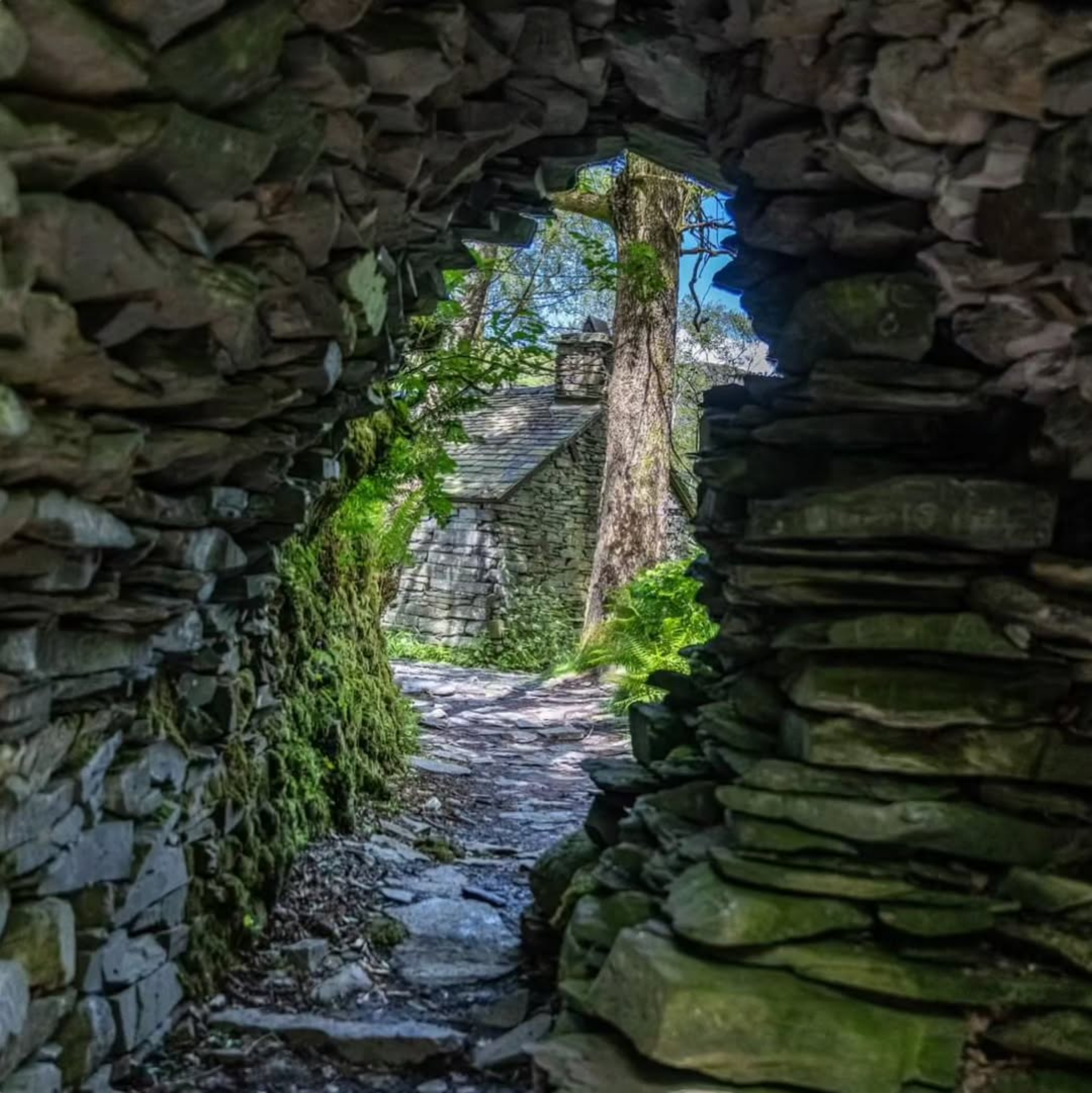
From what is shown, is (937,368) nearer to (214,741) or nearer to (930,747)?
(930,747)

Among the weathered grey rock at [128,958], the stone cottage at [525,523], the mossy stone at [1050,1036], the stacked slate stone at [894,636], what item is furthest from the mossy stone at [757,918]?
the stone cottage at [525,523]

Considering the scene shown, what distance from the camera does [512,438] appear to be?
19.7 metres

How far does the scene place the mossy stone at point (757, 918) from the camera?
10.7ft

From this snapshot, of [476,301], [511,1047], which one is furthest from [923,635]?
[476,301]

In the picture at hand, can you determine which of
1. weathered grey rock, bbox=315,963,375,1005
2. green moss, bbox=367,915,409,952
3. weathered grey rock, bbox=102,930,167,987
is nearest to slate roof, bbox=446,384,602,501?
green moss, bbox=367,915,409,952

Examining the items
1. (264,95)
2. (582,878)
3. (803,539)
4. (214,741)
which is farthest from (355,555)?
(264,95)

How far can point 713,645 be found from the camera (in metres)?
4.34

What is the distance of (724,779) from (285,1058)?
83.0 inches

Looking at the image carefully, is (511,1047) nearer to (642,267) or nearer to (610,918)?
(610,918)

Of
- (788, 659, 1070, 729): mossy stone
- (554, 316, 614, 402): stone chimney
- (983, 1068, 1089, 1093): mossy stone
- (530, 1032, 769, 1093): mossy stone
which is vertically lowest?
(530, 1032, 769, 1093): mossy stone

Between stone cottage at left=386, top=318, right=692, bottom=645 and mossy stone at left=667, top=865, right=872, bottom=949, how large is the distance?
14336 millimetres

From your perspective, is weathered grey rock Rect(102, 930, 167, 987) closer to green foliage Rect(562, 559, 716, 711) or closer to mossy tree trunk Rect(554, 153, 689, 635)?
green foliage Rect(562, 559, 716, 711)

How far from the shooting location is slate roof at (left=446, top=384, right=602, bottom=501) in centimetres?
1823

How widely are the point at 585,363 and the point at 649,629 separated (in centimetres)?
787
